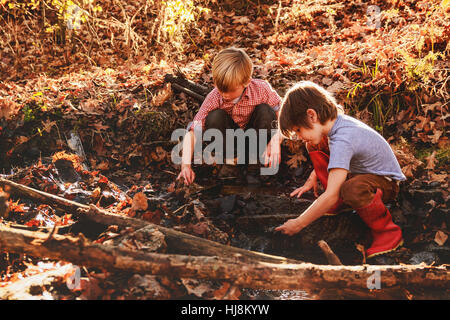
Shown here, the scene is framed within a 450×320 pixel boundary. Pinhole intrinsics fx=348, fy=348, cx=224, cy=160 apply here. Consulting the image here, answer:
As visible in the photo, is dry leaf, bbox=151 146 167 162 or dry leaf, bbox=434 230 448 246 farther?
dry leaf, bbox=151 146 167 162

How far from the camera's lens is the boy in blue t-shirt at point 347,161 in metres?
2.41

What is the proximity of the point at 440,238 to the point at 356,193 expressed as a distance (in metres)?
0.82

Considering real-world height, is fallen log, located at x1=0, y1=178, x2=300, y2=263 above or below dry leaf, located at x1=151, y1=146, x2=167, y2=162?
below

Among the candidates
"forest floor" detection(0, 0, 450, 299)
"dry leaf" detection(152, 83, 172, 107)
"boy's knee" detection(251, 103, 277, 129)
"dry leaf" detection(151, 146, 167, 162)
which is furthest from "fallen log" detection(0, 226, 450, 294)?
"dry leaf" detection(152, 83, 172, 107)

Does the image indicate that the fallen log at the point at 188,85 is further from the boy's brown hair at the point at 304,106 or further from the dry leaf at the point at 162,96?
the boy's brown hair at the point at 304,106

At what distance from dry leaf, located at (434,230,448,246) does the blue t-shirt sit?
54 cm

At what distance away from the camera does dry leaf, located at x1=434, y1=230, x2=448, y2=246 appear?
2.66 meters

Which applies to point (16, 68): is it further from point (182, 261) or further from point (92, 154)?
point (182, 261)

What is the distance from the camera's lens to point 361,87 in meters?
3.83

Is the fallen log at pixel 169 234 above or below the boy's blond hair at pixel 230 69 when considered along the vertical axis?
below

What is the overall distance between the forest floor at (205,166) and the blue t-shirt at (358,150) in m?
0.55

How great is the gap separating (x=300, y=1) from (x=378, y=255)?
20.1ft

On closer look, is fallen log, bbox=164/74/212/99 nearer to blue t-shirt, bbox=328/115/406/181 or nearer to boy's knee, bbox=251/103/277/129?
boy's knee, bbox=251/103/277/129

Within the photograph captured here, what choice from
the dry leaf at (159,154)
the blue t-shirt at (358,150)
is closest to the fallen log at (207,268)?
the blue t-shirt at (358,150)
